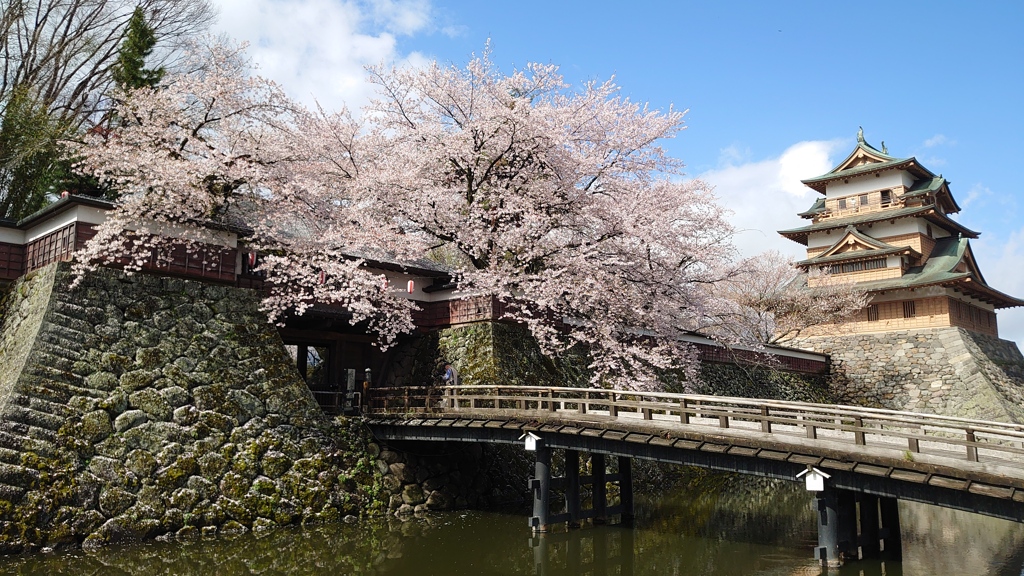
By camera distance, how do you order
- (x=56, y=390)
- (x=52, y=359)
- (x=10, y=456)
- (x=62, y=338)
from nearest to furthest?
(x=10, y=456)
(x=56, y=390)
(x=52, y=359)
(x=62, y=338)

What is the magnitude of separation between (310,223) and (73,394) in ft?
27.0

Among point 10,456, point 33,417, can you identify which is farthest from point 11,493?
point 33,417

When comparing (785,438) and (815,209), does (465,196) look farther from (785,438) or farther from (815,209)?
(815,209)

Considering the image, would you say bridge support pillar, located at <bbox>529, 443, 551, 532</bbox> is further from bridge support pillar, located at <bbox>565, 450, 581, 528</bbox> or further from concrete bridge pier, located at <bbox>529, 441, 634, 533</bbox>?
bridge support pillar, located at <bbox>565, 450, 581, 528</bbox>

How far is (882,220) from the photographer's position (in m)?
36.3

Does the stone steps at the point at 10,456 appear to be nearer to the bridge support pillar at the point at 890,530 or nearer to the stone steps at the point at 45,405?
the stone steps at the point at 45,405

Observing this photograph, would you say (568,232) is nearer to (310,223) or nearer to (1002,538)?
(310,223)

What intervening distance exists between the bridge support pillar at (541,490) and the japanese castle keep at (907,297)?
81.7 feet

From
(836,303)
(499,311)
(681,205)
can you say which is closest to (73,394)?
(499,311)

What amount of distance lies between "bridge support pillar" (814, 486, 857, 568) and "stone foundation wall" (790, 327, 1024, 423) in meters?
23.0

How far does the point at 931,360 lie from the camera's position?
33188mm

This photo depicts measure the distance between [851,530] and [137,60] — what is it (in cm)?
2442

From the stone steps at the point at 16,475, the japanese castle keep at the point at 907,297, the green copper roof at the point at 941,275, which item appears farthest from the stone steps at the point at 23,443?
the green copper roof at the point at 941,275

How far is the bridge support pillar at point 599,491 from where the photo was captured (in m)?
16.0
